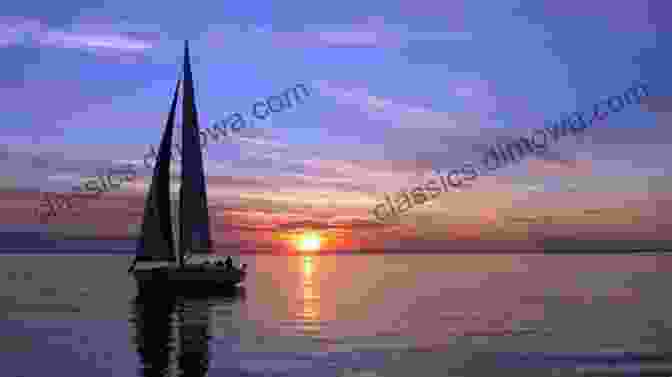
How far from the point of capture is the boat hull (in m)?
68.4

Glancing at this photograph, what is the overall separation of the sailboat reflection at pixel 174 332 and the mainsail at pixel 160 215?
170 inches

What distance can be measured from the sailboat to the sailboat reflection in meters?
2.58

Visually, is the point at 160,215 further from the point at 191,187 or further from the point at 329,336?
the point at 329,336

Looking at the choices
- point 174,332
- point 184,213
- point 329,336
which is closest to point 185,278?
point 184,213

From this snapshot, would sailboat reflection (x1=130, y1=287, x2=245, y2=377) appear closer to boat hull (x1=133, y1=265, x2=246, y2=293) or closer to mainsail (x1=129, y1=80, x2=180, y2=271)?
boat hull (x1=133, y1=265, x2=246, y2=293)

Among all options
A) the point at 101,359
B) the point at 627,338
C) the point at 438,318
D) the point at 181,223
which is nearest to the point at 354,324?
the point at 438,318

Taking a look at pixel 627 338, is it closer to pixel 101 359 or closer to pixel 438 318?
pixel 438 318

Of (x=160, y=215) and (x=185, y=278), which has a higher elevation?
(x=160, y=215)

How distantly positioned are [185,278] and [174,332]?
2205 cm

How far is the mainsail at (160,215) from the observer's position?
236ft

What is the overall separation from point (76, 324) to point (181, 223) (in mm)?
20906

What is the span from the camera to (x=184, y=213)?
235 feet

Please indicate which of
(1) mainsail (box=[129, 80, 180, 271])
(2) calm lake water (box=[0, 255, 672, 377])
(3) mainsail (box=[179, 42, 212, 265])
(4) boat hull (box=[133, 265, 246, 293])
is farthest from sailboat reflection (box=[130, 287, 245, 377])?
(3) mainsail (box=[179, 42, 212, 265])

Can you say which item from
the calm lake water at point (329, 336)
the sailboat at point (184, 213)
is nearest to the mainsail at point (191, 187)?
the sailboat at point (184, 213)
